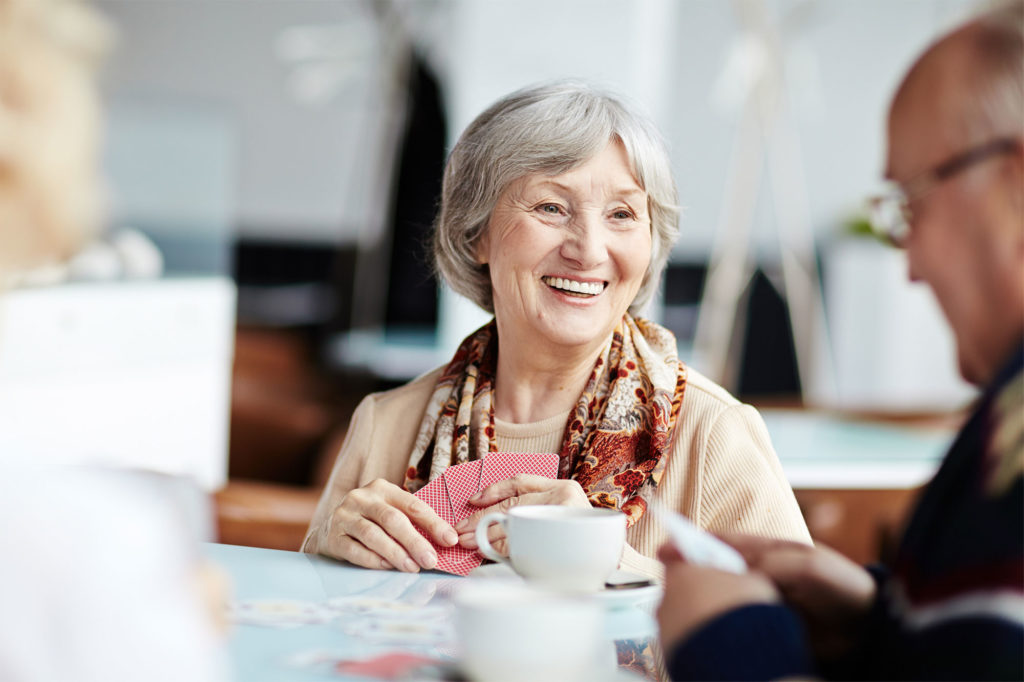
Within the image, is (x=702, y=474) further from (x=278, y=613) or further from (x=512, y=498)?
(x=278, y=613)

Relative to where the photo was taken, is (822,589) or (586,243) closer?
(822,589)

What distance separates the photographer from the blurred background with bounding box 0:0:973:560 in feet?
12.1

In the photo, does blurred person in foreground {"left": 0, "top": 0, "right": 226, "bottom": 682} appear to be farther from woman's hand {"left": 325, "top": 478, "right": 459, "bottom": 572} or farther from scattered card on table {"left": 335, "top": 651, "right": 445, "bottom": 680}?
woman's hand {"left": 325, "top": 478, "right": 459, "bottom": 572}

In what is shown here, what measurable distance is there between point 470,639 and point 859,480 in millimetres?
2648

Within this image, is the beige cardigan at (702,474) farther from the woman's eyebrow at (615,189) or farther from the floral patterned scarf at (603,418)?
the woman's eyebrow at (615,189)

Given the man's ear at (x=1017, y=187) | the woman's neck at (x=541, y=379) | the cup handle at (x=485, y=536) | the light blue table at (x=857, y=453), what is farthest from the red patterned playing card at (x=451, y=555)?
the light blue table at (x=857, y=453)

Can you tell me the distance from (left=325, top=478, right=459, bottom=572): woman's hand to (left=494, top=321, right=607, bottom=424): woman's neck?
0.33 meters

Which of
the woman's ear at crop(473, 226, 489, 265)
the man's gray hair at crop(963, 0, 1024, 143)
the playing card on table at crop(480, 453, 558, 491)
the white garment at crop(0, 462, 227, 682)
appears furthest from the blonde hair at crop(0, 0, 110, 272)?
the woman's ear at crop(473, 226, 489, 265)

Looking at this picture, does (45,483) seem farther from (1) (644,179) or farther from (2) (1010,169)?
(1) (644,179)

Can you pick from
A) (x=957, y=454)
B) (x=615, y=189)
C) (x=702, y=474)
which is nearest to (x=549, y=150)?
(x=615, y=189)

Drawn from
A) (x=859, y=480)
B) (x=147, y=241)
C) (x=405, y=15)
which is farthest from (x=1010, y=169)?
(x=405, y=15)

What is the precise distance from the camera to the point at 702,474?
142 centimetres

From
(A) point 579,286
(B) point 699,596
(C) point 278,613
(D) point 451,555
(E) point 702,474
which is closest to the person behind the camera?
(B) point 699,596

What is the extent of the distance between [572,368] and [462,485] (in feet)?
1.09
